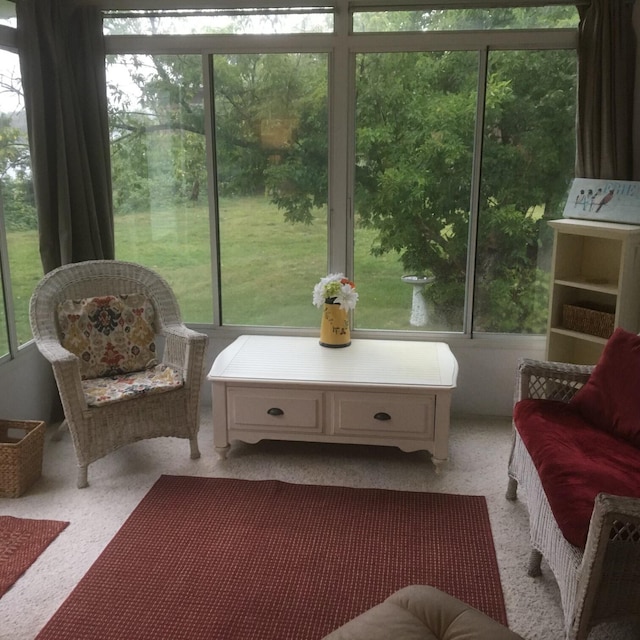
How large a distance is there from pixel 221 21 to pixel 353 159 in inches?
40.3

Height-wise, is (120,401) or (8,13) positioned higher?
(8,13)

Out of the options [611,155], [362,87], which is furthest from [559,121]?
[362,87]

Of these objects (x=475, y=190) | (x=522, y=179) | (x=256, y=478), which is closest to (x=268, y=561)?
(x=256, y=478)

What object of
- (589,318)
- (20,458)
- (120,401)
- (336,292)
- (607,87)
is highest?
(607,87)

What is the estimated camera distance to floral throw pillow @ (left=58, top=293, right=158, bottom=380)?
10.8ft

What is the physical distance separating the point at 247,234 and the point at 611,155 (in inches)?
77.6

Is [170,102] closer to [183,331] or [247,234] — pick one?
[247,234]

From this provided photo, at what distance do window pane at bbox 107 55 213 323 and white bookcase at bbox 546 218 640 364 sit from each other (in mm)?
1948

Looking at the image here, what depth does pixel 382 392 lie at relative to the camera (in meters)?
3.12

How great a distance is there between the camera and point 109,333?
3.35m

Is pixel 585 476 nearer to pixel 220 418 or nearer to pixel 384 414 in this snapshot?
pixel 384 414

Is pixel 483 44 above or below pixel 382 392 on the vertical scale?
above

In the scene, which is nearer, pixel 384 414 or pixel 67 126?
pixel 384 414

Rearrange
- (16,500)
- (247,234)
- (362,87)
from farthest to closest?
(247,234) → (362,87) → (16,500)
